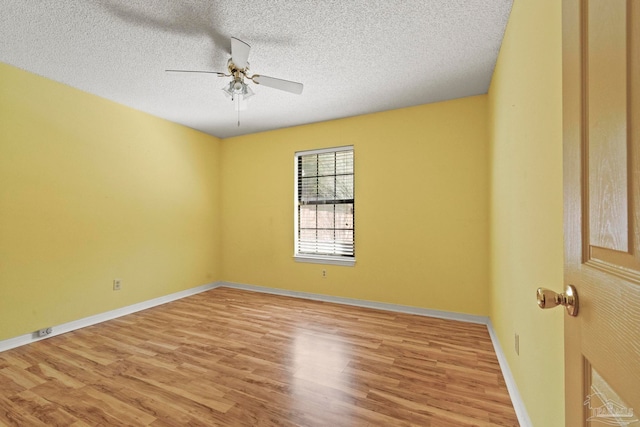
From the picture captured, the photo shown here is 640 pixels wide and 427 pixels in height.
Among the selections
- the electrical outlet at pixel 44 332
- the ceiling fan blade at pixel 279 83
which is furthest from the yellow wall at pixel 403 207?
the electrical outlet at pixel 44 332

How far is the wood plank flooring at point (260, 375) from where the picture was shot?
5.40 ft

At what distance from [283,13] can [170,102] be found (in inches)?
84.3

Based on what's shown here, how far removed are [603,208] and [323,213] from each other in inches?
143

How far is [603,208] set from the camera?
0.53 meters

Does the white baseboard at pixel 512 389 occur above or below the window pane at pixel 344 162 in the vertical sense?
below

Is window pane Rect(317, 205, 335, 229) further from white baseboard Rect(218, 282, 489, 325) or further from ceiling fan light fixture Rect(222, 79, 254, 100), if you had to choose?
ceiling fan light fixture Rect(222, 79, 254, 100)

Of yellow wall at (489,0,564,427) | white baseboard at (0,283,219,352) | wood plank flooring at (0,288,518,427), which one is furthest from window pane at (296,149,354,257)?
yellow wall at (489,0,564,427)

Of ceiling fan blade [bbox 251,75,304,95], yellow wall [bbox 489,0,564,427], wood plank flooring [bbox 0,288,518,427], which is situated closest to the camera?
yellow wall [bbox 489,0,564,427]

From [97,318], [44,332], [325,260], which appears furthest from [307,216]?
[44,332]

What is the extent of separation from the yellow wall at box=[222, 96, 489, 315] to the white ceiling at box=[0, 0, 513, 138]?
42 centimetres

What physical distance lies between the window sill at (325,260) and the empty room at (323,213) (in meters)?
0.04

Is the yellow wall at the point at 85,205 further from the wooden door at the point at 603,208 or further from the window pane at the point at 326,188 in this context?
the wooden door at the point at 603,208

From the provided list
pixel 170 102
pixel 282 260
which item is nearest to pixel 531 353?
pixel 282 260

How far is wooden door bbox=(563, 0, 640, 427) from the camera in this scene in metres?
0.45
